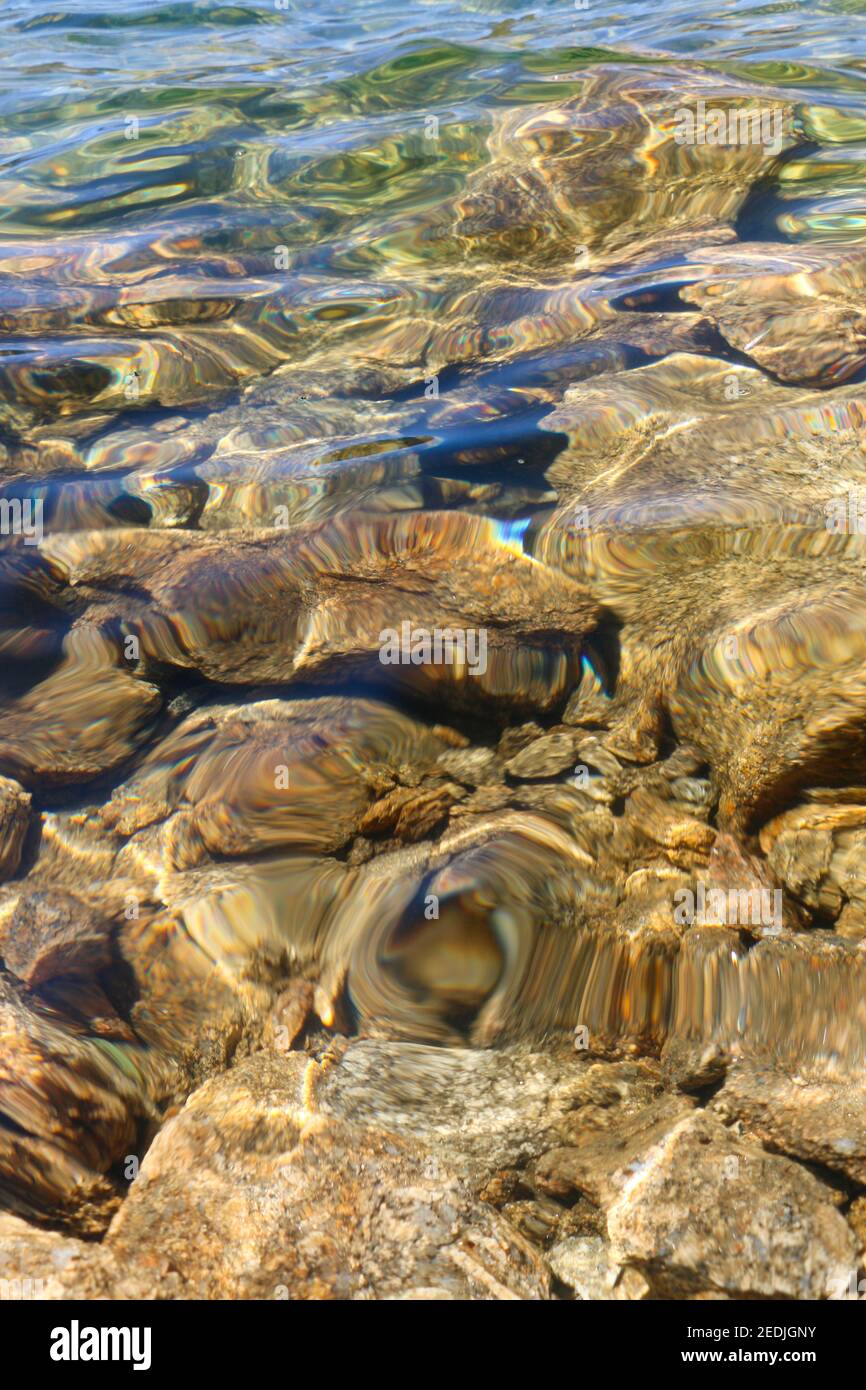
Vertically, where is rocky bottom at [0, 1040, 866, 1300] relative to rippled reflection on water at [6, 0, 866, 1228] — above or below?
below

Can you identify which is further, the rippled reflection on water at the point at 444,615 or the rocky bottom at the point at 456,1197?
the rippled reflection on water at the point at 444,615

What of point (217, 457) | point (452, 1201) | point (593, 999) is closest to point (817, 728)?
point (593, 999)

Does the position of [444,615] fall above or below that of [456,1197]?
above

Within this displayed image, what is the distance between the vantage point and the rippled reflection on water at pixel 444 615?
2.39 metres

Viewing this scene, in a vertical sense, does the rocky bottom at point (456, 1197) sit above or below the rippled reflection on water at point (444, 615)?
below

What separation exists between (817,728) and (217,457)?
2.70 m

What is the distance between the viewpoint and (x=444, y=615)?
3.17 m

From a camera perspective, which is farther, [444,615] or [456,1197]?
[444,615]

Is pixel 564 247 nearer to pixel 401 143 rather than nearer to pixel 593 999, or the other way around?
pixel 401 143

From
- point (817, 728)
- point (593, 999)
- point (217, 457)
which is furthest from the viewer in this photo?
point (217, 457)

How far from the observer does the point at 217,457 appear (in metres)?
4.05

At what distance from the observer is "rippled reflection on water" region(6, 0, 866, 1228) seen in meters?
2.39
